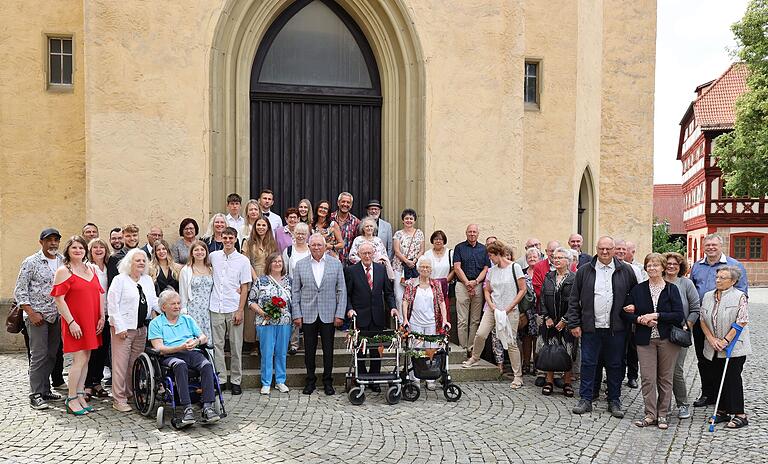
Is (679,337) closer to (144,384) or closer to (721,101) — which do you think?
(144,384)

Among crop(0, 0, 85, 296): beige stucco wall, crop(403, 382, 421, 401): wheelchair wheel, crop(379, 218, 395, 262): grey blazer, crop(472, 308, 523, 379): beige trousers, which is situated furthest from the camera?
crop(0, 0, 85, 296): beige stucco wall

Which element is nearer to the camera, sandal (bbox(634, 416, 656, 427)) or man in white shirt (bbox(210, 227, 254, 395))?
→ sandal (bbox(634, 416, 656, 427))

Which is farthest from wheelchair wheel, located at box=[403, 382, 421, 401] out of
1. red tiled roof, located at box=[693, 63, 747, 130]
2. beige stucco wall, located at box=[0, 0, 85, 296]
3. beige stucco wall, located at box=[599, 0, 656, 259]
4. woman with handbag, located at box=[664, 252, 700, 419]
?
red tiled roof, located at box=[693, 63, 747, 130]

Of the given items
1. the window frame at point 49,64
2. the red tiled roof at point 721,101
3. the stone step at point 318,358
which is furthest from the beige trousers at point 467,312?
the red tiled roof at point 721,101

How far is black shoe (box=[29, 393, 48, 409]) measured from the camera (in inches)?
259

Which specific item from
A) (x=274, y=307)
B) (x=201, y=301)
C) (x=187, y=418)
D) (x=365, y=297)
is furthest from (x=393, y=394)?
(x=201, y=301)

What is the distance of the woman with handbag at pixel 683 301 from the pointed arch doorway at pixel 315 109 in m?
4.77

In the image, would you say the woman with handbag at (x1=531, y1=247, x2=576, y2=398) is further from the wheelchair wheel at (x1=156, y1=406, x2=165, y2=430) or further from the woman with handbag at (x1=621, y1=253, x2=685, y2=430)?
the wheelchair wheel at (x1=156, y1=406, x2=165, y2=430)

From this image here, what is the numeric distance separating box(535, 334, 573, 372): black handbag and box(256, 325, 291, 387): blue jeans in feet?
9.09

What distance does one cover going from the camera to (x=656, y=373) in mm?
6605

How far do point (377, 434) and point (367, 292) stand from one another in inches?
73.0

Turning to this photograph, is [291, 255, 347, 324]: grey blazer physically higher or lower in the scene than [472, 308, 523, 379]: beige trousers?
higher

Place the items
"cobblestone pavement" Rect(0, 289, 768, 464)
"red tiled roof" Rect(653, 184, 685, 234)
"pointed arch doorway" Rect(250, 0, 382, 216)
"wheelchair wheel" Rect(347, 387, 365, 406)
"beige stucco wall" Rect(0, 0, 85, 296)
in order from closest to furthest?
"cobblestone pavement" Rect(0, 289, 768, 464), "wheelchair wheel" Rect(347, 387, 365, 406), "beige stucco wall" Rect(0, 0, 85, 296), "pointed arch doorway" Rect(250, 0, 382, 216), "red tiled roof" Rect(653, 184, 685, 234)

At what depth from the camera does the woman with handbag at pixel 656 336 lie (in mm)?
6500
